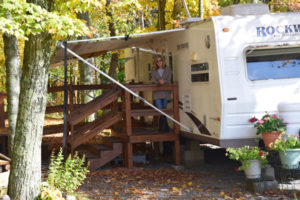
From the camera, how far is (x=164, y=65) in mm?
→ 11617

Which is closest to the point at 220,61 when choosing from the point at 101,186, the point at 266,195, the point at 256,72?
the point at 256,72

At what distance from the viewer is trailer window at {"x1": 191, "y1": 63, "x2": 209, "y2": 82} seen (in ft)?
32.6

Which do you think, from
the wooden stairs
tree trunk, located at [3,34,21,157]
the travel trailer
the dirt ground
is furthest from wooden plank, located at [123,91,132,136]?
tree trunk, located at [3,34,21,157]

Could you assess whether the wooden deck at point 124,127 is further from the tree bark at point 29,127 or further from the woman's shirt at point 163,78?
the tree bark at point 29,127

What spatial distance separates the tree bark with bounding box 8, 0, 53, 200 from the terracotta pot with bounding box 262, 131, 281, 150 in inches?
151

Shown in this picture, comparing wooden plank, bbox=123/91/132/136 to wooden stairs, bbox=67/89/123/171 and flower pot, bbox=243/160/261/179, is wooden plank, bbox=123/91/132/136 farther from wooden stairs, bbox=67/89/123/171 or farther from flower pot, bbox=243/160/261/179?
flower pot, bbox=243/160/261/179

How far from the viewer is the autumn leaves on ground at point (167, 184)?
841 centimetres

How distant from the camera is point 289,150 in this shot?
834 cm

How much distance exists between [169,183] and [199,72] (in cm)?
228

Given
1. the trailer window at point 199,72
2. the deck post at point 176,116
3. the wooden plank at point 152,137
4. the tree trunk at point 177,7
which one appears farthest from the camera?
the tree trunk at point 177,7

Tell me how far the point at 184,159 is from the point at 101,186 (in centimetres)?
297

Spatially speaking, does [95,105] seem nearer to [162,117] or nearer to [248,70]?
[162,117]

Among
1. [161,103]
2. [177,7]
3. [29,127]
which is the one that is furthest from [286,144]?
[177,7]

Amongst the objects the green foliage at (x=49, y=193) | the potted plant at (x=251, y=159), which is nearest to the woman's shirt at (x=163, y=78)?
the potted plant at (x=251, y=159)
